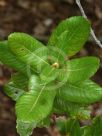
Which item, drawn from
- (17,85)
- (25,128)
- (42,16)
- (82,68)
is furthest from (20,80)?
(42,16)

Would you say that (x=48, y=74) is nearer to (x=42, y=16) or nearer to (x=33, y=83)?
(x=33, y=83)

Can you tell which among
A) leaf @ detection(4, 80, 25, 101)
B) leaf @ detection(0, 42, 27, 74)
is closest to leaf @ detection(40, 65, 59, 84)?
leaf @ detection(0, 42, 27, 74)

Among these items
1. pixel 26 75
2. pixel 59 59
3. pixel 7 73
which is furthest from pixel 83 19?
pixel 7 73

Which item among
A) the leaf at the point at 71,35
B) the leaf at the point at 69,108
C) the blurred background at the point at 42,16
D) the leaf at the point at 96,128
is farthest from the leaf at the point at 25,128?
the blurred background at the point at 42,16

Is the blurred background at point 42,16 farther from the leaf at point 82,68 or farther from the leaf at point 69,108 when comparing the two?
the leaf at point 82,68

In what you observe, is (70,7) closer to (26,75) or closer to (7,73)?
(7,73)

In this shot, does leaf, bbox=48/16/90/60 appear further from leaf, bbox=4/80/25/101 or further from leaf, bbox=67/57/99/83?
leaf, bbox=4/80/25/101
